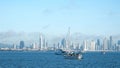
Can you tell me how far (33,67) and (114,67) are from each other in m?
31.7

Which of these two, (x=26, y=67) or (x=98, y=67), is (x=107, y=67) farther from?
(x=26, y=67)

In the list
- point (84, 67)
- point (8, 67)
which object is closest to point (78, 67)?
point (84, 67)

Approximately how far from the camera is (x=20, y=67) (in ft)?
541

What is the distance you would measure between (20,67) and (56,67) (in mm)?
13721

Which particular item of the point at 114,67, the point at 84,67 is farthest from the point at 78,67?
the point at 114,67

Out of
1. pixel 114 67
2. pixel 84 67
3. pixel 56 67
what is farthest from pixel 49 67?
pixel 114 67

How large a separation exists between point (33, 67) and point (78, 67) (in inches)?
695

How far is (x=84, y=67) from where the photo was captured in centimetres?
16925

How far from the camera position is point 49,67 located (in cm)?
16525

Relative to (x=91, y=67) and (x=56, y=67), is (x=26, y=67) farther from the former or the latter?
(x=91, y=67)

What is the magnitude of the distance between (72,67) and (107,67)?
14.3m

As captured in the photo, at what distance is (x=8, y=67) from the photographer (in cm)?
16462

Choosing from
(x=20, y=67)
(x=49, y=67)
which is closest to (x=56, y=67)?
(x=49, y=67)

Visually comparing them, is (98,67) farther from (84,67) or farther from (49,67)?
(49,67)
